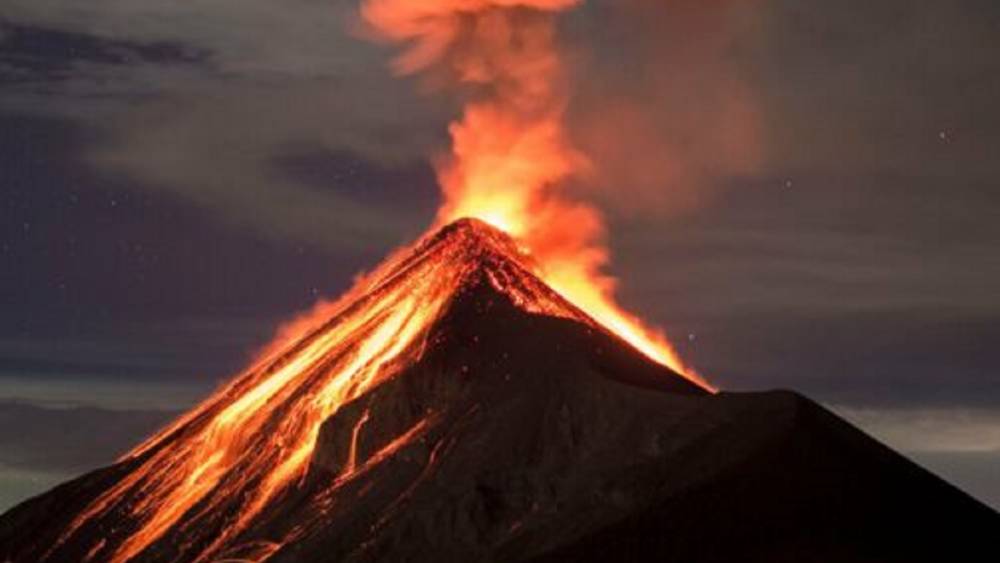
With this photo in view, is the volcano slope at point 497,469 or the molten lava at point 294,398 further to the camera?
the molten lava at point 294,398

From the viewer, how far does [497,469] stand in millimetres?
138625

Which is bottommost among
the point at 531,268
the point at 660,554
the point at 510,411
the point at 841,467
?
the point at 660,554

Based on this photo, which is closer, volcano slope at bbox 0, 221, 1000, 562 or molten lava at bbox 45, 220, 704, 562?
volcano slope at bbox 0, 221, 1000, 562

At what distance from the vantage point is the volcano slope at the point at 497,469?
392 ft

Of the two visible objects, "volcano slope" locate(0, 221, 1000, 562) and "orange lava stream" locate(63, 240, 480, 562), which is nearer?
"volcano slope" locate(0, 221, 1000, 562)

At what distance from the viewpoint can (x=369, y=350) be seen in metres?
170

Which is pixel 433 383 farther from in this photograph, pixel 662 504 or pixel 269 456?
pixel 662 504

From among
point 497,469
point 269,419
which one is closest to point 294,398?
point 269,419

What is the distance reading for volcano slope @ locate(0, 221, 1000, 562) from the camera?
4702 inches

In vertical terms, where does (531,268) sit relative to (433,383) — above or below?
above

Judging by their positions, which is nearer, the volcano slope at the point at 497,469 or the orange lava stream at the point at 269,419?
the volcano slope at the point at 497,469

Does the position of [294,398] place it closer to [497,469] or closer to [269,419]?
[269,419]

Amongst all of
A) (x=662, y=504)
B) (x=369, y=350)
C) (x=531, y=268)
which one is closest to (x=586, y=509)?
Answer: (x=662, y=504)

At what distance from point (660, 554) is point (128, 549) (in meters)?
57.3
